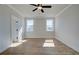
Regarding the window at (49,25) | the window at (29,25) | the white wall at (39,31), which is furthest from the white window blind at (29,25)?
the window at (49,25)

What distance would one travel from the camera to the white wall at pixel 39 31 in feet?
39.0

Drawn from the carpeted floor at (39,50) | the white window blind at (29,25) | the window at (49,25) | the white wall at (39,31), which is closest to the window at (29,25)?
the white window blind at (29,25)

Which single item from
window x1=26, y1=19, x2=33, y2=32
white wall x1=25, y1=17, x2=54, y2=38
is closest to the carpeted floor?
white wall x1=25, y1=17, x2=54, y2=38

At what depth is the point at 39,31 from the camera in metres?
11.9

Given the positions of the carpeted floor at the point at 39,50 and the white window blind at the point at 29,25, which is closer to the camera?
the carpeted floor at the point at 39,50

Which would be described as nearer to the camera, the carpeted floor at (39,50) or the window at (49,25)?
the carpeted floor at (39,50)

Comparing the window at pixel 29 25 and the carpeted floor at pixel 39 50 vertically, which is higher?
the window at pixel 29 25

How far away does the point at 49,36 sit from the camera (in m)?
11.8

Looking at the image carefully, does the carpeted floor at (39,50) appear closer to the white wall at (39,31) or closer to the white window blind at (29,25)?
the white wall at (39,31)

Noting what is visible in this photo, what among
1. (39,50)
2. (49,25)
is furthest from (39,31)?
(39,50)

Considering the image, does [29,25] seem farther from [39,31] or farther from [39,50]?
[39,50]

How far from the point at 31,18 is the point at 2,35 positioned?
679cm

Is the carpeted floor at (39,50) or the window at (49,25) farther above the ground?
the window at (49,25)
